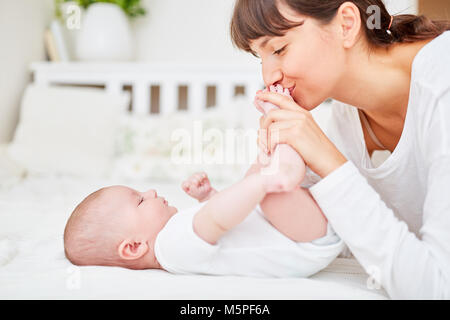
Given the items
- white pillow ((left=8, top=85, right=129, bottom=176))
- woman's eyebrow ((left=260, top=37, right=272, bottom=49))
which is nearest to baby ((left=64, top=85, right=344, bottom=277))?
woman's eyebrow ((left=260, top=37, right=272, bottom=49))

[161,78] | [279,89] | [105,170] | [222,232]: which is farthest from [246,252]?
[161,78]

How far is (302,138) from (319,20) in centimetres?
26

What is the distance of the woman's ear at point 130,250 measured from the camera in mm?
757

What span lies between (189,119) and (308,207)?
1393 millimetres

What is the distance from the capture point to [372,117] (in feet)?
3.25

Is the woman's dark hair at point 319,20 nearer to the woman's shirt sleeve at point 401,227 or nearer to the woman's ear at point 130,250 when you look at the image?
the woman's shirt sleeve at point 401,227

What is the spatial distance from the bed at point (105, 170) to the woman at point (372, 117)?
0.32 feet

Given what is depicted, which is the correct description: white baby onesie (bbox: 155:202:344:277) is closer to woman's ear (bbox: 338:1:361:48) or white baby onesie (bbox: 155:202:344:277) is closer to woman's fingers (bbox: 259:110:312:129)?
woman's fingers (bbox: 259:110:312:129)

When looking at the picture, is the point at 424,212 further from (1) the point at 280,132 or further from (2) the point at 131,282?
(2) the point at 131,282

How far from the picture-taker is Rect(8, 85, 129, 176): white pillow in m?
1.96

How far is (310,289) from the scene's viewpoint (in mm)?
669

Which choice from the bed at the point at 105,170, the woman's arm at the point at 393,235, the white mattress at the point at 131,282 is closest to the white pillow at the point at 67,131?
the bed at the point at 105,170
